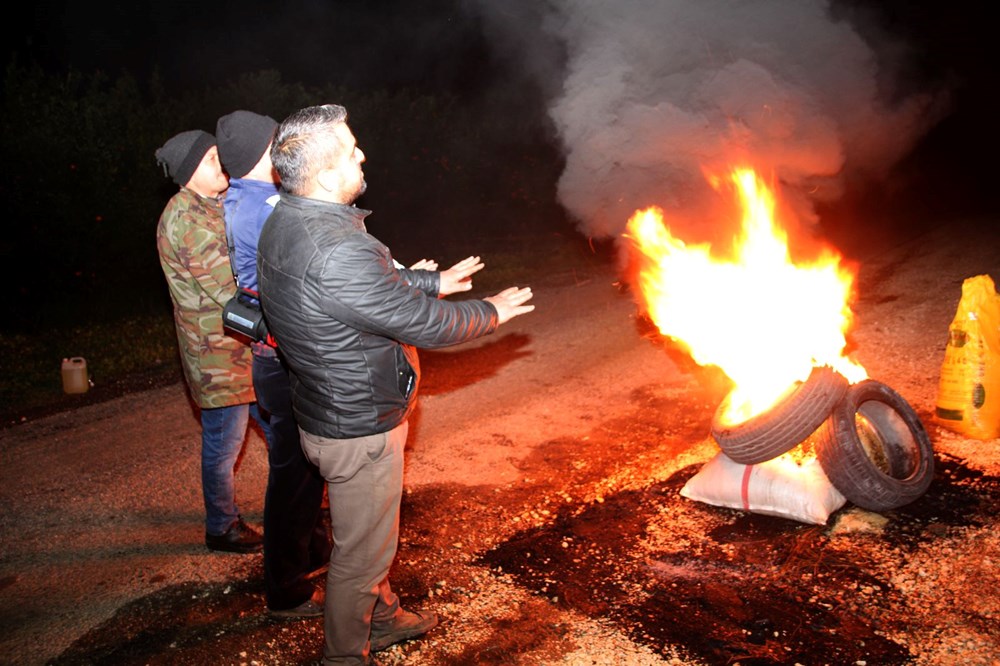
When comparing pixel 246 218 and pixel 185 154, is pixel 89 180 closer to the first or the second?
pixel 185 154

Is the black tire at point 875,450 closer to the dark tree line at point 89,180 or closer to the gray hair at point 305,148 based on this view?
the gray hair at point 305,148

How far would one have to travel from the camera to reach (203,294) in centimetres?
398

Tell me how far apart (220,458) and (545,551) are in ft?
5.99

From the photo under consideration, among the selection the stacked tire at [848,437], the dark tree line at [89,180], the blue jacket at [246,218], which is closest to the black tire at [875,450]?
the stacked tire at [848,437]

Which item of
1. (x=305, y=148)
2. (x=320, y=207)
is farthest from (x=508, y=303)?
(x=305, y=148)

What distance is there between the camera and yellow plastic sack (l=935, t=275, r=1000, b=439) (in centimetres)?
482

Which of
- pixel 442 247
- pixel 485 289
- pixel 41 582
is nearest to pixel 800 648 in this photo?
pixel 41 582

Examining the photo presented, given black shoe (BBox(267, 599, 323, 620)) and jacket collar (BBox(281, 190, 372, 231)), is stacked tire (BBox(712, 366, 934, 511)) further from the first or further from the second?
jacket collar (BBox(281, 190, 372, 231))

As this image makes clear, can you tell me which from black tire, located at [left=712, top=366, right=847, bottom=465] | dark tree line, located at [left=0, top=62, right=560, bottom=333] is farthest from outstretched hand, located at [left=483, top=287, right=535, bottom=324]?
dark tree line, located at [left=0, top=62, right=560, bottom=333]

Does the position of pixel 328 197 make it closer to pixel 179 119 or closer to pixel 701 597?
pixel 701 597

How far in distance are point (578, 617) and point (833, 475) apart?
162 cm

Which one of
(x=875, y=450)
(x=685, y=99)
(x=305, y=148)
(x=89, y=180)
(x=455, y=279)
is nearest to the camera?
(x=305, y=148)

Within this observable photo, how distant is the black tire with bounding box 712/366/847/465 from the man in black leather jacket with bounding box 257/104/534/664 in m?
1.82

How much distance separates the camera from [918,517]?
3.99 metres
